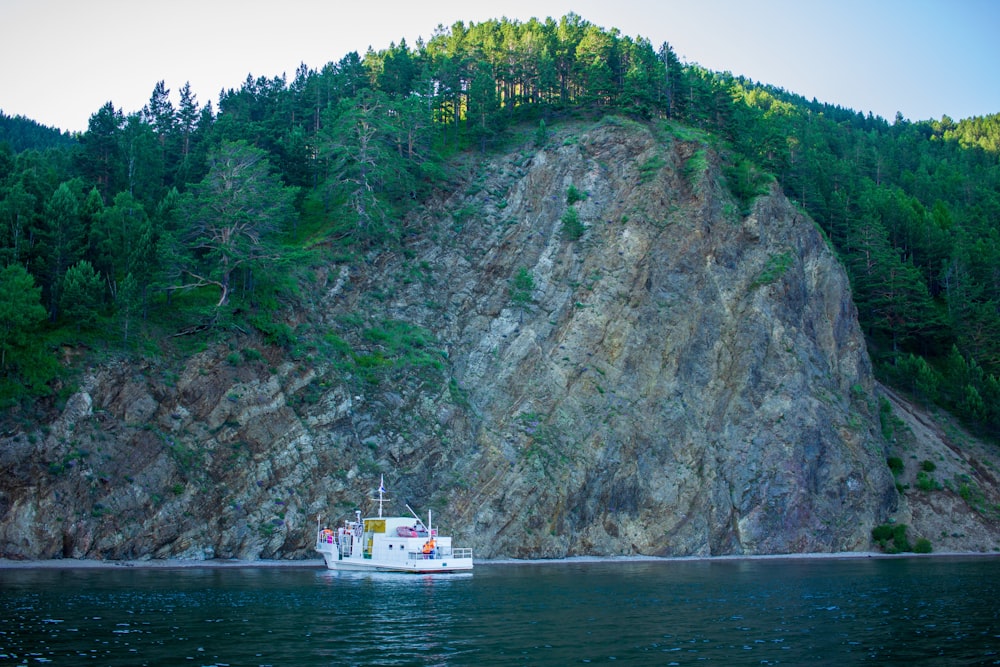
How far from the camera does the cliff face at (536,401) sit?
49.1 meters

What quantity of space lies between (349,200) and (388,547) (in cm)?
3221

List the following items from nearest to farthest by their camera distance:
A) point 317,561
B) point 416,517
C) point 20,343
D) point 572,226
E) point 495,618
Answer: point 495,618 < point 20,343 < point 317,561 < point 416,517 < point 572,226

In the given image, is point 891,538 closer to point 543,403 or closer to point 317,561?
point 543,403

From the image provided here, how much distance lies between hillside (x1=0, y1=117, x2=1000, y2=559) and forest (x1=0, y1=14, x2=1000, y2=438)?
3.82m

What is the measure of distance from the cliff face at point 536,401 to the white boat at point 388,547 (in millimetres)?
2281

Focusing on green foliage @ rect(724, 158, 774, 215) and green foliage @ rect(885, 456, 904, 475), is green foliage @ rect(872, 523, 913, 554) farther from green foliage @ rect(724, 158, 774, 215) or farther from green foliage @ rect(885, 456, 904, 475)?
green foliage @ rect(724, 158, 774, 215)

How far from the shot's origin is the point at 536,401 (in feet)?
204

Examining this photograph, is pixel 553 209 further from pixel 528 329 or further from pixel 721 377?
pixel 721 377

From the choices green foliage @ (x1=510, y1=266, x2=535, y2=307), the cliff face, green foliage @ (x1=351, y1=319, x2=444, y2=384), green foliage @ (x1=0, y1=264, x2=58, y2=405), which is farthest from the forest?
green foliage @ (x1=510, y1=266, x2=535, y2=307)

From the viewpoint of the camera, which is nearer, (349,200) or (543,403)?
(543,403)

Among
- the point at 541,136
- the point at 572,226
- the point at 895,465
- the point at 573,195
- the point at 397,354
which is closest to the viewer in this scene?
the point at 397,354

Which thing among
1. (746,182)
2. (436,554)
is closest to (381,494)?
(436,554)

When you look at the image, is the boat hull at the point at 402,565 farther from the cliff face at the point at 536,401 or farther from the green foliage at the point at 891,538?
the green foliage at the point at 891,538

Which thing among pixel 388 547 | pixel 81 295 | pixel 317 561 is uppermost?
pixel 81 295
